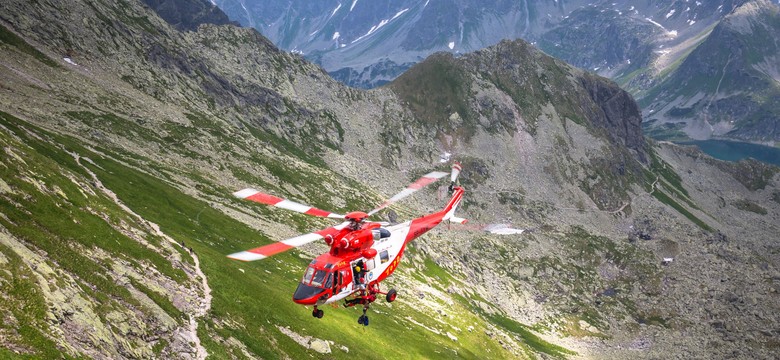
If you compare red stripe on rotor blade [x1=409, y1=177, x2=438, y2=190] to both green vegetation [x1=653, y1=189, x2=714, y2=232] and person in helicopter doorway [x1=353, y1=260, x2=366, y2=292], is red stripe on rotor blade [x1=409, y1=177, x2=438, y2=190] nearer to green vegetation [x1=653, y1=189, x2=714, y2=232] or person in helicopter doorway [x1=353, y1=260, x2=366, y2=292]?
person in helicopter doorway [x1=353, y1=260, x2=366, y2=292]

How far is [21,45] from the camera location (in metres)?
91.1

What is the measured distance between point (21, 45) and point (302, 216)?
61176mm

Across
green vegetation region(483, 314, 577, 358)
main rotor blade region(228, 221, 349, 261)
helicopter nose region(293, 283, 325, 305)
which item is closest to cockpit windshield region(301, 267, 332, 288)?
helicopter nose region(293, 283, 325, 305)

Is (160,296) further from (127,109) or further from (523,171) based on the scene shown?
(523,171)

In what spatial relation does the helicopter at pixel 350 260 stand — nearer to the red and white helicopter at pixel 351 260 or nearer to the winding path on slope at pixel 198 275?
the red and white helicopter at pixel 351 260

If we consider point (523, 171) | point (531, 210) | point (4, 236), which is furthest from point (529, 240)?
point (4, 236)

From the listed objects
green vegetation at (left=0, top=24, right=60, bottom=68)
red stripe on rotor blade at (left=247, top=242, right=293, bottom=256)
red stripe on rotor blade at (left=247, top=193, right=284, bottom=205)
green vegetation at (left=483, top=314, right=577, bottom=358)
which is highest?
green vegetation at (left=0, top=24, right=60, bottom=68)

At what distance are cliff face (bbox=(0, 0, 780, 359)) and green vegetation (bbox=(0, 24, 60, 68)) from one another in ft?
1.33

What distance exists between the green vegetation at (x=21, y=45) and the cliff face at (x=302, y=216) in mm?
Result: 405

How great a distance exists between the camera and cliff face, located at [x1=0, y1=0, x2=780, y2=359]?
32125 mm

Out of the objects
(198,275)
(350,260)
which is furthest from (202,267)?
(350,260)

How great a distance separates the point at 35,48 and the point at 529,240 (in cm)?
11355

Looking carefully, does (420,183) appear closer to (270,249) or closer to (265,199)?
Result: (265,199)

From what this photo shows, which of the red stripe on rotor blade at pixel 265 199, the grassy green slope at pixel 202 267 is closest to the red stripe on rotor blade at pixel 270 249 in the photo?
the red stripe on rotor blade at pixel 265 199
